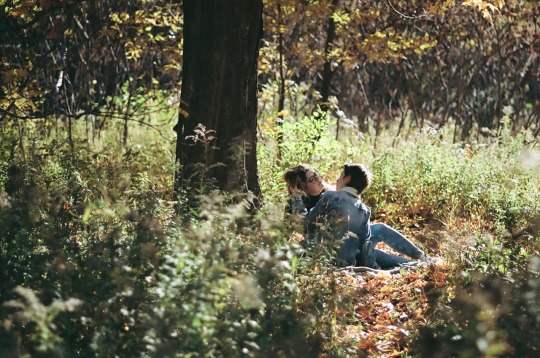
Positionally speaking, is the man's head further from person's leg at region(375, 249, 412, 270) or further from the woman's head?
person's leg at region(375, 249, 412, 270)

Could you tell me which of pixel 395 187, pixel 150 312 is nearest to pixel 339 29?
pixel 395 187

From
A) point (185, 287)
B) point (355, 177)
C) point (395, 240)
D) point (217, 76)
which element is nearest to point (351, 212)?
point (355, 177)

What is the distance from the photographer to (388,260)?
23.9ft

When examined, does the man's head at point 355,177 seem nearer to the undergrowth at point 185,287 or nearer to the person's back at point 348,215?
the person's back at point 348,215

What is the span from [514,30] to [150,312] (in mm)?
11123

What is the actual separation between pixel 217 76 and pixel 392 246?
85.0 inches

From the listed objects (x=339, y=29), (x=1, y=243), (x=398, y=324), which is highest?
(x=339, y=29)

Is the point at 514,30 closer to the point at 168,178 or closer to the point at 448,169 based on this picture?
the point at 448,169

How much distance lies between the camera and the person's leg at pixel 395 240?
7.21 metres

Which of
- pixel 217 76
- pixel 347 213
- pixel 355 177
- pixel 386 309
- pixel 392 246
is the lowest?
pixel 386 309

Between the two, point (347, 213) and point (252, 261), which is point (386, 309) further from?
point (252, 261)

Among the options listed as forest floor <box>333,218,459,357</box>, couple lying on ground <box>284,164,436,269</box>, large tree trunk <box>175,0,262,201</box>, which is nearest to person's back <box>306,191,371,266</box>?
couple lying on ground <box>284,164,436,269</box>

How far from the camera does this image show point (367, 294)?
6215 millimetres

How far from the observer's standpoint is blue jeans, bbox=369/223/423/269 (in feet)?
23.7
